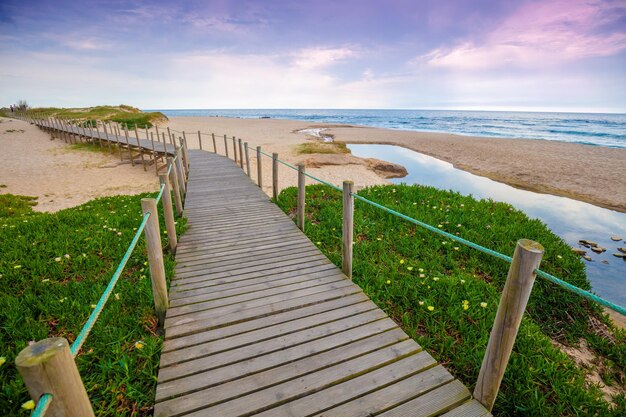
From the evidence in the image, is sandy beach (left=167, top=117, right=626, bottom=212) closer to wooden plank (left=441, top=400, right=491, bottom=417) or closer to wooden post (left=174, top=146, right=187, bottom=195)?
wooden post (left=174, top=146, right=187, bottom=195)

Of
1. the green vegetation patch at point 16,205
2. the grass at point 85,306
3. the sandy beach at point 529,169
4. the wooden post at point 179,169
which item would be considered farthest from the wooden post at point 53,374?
the sandy beach at point 529,169

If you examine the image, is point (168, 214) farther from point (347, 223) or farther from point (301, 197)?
point (347, 223)

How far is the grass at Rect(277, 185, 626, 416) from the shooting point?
8.76 ft

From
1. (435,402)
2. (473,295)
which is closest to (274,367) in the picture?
(435,402)

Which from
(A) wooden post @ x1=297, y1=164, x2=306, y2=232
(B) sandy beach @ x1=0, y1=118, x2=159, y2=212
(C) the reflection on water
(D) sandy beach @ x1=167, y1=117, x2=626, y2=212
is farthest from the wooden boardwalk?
(B) sandy beach @ x1=0, y1=118, x2=159, y2=212

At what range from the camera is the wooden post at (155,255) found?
294 centimetres

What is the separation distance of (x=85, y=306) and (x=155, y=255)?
1.26 m

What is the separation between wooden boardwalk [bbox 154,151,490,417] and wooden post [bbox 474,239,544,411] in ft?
0.64

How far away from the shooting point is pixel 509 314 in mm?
1992

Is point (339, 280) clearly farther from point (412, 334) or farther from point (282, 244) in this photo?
point (282, 244)

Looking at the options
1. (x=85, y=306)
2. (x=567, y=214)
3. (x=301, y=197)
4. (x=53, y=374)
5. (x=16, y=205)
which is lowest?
(x=567, y=214)

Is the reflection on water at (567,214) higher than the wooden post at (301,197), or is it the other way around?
the wooden post at (301,197)

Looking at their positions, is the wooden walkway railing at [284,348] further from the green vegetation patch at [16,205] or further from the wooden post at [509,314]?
the green vegetation patch at [16,205]

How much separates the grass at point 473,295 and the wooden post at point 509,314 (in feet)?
1.66
